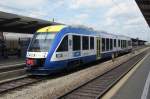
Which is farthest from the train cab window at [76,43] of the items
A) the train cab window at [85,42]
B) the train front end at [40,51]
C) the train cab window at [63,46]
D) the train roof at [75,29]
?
the train front end at [40,51]

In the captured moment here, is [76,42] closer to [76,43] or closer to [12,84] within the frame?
[76,43]

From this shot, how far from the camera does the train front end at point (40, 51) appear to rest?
1659cm

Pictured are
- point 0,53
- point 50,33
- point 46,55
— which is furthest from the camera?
point 0,53

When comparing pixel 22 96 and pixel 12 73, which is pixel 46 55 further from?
pixel 22 96

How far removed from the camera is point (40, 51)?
17.0 m

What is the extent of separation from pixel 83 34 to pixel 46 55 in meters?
5.60

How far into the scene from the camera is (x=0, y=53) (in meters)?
37.9

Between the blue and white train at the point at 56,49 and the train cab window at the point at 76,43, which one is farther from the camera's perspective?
the train cab window at the point at 76,43

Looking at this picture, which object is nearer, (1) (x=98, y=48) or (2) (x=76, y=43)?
(2) (x=76, y=43)

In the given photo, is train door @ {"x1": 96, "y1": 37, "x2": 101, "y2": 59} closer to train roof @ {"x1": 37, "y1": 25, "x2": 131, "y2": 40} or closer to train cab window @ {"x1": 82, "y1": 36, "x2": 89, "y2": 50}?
train roof @ {"x1": 37, "y1": 25, "x2": 131, "y2": 40}

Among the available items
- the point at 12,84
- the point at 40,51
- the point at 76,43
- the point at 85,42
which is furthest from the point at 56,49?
the point at 85,42

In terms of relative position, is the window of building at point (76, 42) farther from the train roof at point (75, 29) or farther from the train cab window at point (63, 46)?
the train cab window at point (63, 46)

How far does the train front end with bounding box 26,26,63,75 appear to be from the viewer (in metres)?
16.6

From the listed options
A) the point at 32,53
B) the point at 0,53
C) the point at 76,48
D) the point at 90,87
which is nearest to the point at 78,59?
the point at 76,48
